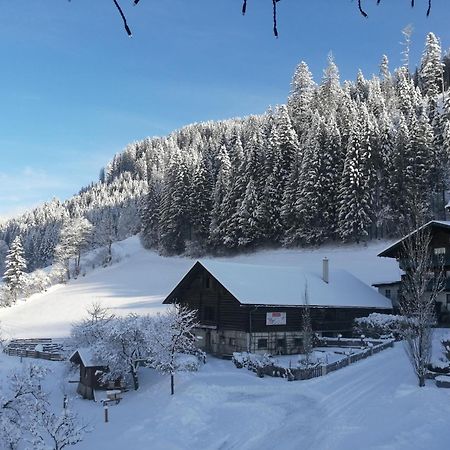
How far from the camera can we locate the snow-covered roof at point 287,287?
3766 cm

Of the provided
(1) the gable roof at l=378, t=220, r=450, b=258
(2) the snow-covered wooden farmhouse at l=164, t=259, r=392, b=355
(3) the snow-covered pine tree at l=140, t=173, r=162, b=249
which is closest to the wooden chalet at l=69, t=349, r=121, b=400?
(2) the snow-covered wooden farmhouse at l=164, t=259, r=392, b=355

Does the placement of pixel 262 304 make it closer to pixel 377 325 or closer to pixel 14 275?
pixel 377 325

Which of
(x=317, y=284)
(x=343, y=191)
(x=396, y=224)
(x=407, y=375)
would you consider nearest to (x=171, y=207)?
(x=343, y=191)

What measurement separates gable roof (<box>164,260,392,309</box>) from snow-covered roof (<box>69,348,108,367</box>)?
10182 millimetres

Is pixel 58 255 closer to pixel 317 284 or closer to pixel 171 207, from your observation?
pixel 171 207

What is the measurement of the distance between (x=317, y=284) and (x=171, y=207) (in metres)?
49.9

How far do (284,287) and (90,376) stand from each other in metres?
16.5

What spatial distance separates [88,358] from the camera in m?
33.9

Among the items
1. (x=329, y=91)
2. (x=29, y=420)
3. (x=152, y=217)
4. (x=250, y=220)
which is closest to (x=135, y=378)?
(x=29, y=420)

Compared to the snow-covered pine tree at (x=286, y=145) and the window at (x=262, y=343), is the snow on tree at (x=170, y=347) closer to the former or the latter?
the window at (x=262, y=343)

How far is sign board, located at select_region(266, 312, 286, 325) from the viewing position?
3716 cm

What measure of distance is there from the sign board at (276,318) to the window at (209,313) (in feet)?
16.4

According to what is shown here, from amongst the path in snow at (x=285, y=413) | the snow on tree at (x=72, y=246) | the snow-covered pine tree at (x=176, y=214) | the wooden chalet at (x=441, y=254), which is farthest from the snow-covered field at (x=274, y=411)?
the snow on tree at (x=72, y=246)

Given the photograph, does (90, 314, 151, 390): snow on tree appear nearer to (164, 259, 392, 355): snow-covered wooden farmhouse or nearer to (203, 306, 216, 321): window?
(164, 259, 392, 355): snow-covered wooden farmhouse
